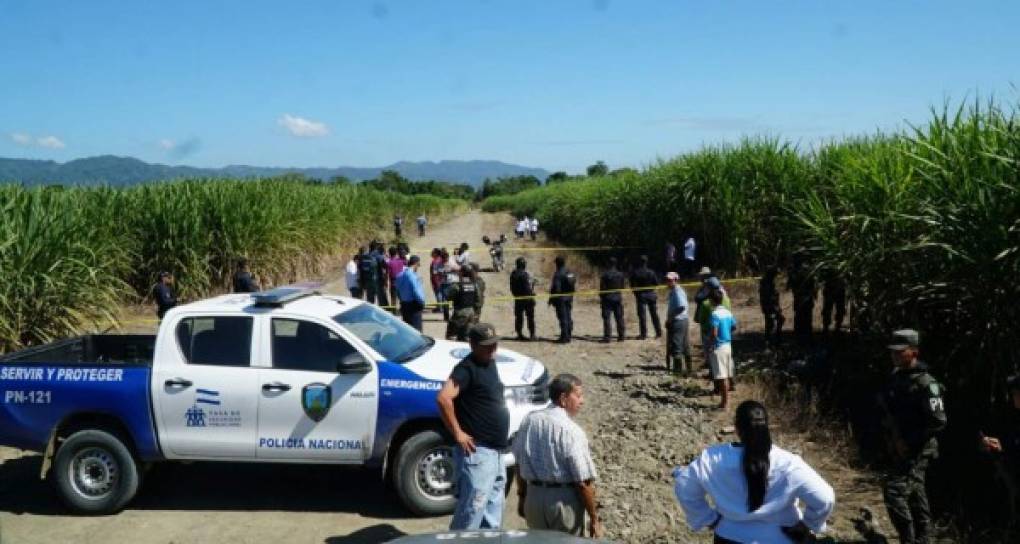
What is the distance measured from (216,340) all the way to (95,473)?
63.8 inches

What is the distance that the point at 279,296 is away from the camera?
7152 mm

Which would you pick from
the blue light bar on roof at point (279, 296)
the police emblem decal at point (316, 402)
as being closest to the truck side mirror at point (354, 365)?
the police emblem decal at point (316, 402)

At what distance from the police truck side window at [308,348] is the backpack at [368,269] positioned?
962 cm

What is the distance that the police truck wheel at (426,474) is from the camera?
651cm

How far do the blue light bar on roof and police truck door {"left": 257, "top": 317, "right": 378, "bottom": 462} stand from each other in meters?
0.60

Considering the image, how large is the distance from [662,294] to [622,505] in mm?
13575

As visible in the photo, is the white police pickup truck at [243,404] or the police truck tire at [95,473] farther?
the police truck tire at [95,473]

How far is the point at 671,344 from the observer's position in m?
11.6

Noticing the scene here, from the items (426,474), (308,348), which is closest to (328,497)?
(426,474)

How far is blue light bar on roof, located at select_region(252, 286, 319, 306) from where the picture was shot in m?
6.98

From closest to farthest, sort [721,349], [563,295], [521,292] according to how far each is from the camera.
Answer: [721,349] → [563,295] → [521,292]

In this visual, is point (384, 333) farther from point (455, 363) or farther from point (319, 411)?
point (319, 411)

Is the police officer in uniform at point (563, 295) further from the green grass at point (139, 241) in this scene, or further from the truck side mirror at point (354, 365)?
the truck side mirror at point (354, 365)

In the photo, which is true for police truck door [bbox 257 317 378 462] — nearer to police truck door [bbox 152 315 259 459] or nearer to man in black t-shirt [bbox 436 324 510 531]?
police truck door [bbox 152 315 259 459]
